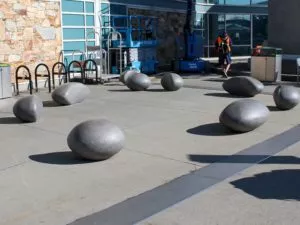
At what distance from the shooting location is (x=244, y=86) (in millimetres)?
12719

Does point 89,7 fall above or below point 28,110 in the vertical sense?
above

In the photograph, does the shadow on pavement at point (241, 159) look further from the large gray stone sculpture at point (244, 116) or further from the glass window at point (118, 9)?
the glass window at point (118, 9)

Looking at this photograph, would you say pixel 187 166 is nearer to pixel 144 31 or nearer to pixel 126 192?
pixel 126 192

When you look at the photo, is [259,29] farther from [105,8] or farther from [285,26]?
[105,8]

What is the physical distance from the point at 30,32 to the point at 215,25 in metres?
15.5

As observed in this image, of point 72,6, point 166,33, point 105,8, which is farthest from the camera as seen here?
point 166,33

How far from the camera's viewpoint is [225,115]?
8.62m

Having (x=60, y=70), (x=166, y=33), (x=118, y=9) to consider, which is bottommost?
(x=60, y=70)

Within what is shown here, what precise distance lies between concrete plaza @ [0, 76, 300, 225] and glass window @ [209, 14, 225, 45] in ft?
58.7

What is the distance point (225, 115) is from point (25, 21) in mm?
8810

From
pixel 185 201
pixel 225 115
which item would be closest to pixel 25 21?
pixel 225 115

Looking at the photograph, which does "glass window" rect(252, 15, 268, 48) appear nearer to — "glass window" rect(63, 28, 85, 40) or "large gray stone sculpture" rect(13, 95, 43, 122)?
"glass window" rect(63, 28, 85, 40)

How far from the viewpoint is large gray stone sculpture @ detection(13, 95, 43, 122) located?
31.3 feet

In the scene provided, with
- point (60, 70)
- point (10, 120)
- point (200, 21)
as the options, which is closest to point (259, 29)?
point (200, 21)
